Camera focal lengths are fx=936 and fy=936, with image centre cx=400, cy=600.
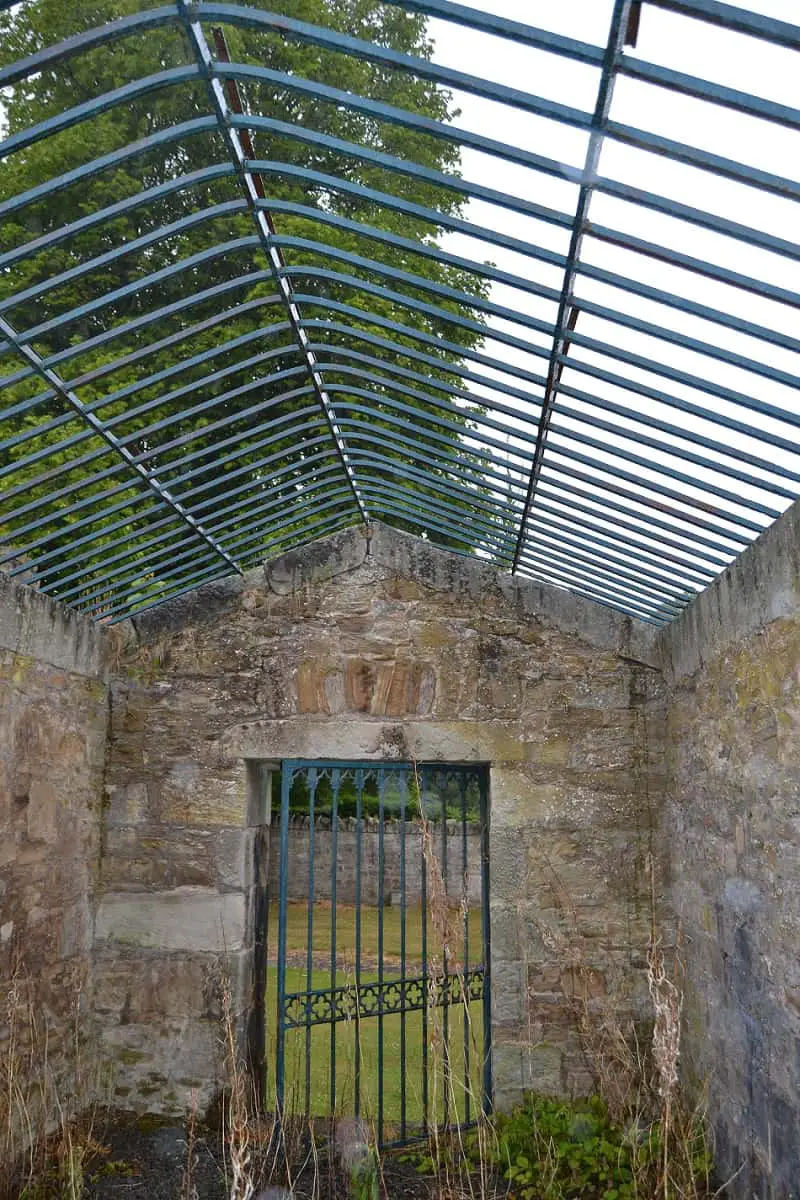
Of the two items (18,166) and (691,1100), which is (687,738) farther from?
(18,166)

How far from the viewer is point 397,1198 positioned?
423cm

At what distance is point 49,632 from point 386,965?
245 inches

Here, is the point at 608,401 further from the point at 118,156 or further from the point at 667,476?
the point at 118,156

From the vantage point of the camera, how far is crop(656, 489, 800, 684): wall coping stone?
10.3 ft

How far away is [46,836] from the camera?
464cm

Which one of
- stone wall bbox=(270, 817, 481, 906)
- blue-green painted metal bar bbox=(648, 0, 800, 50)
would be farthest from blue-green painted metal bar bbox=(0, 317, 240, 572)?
stone wall bbox=(270, 817, 481, 906)

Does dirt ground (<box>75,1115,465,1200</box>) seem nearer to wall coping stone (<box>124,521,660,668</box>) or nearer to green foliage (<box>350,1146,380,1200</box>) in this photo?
green foliage (<box>350,1146,380,1200</box>)

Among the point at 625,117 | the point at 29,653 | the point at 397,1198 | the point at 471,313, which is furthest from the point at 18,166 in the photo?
the point at 397,1198

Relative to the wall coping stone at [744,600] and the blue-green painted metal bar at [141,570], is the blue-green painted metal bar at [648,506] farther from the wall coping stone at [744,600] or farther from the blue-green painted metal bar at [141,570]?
the blue-green painted metal bar at [141,570]

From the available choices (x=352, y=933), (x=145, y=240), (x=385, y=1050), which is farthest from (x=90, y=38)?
(x=352, y=933)

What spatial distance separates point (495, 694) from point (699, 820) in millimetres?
1381

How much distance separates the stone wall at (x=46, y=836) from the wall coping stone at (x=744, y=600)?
3.16 m

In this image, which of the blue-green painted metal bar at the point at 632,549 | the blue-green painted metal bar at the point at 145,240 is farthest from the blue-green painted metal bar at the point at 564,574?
the blue-green painted metal bar at the point at 145,240

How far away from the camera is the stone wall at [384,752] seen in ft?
16.5
